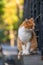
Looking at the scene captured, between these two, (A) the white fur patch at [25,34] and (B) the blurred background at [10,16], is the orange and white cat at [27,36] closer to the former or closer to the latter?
(A) the white fur patch at [25,34]

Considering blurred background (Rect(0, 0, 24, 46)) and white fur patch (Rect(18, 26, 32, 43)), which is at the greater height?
blurred background (Rect(0, 0, 24, 46))

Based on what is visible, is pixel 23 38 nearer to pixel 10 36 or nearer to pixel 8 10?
pixel 8 10

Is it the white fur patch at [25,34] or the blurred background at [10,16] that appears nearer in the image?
the white fur patch at [25,34]

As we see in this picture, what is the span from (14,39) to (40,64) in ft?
54.3

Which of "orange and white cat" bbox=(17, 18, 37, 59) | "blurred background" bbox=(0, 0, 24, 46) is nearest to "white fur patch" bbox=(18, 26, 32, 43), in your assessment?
"orange and white cat" bbox=(17, 18, 37, 59)

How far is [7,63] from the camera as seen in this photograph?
6855mm

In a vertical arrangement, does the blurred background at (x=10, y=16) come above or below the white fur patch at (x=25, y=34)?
above

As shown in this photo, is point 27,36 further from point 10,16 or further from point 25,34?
point 10,16

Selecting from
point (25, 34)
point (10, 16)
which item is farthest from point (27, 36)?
point (10, 16)

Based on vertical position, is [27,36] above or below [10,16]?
below

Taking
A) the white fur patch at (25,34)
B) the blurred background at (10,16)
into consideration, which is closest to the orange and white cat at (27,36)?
the white fur patch at (25,34)

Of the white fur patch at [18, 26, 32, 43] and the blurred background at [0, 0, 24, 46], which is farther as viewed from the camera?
the blurred background at [0, 0, 24, 46]

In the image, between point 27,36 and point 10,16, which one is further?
point 10,16

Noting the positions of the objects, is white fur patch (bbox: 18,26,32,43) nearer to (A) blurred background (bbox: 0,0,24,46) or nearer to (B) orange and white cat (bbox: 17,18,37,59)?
(B) orange and white cat (bbox: 17,18,37,59)
